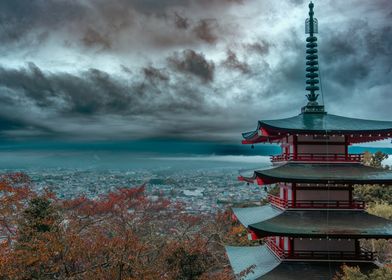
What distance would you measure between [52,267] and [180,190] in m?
50.8

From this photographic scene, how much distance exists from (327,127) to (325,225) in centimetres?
420

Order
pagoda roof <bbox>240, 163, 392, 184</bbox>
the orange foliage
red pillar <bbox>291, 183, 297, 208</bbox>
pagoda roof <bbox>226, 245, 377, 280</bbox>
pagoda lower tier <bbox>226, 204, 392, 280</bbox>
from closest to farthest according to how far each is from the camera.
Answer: pagoda lower tier <bbox>226, 204, 392, 280</bbox>
pagoda roof <bbox>226, 245, 377, 280</bbox>
pagoda roof <bbox>240, 163, 392, 184</bbox>
the orange foliage
red pillar <bbox>291, 183, 297, 208</bbox>

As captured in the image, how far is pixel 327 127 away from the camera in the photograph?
1750cm

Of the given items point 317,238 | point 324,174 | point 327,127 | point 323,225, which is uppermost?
point 327,127

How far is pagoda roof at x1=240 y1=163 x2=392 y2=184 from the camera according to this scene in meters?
16.4

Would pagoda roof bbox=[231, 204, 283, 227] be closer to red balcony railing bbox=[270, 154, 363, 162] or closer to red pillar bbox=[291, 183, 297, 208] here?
red pillar bbox=[291, 183, 297, 208]

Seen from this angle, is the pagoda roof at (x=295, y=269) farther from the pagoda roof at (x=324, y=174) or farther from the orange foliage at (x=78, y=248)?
the pagoda roof at (x=324, y=174)

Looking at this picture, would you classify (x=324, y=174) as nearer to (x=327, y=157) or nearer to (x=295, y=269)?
(x=327, y=157)

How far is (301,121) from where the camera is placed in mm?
18609

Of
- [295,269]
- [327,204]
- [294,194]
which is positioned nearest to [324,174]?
[327,204]

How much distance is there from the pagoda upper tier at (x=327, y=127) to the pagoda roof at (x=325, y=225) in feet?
11.1

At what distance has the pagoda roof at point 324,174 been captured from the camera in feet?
53.7

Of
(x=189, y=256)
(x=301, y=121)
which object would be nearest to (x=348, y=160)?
(x=301, y=121)

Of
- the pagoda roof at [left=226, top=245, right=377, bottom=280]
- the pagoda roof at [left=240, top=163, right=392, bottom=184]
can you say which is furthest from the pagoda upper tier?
the pagoda roof at [left=226, top=245, right=377, bottom=280]
